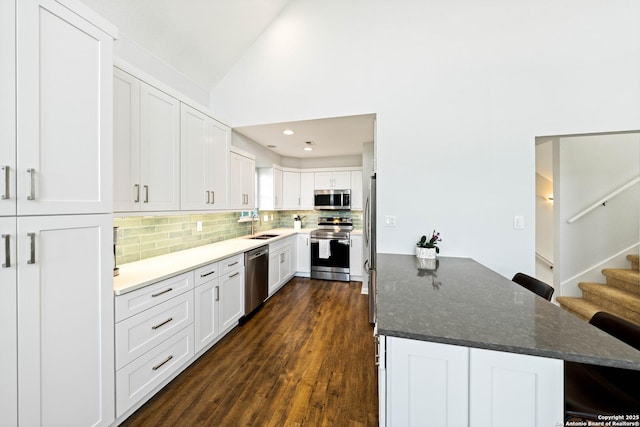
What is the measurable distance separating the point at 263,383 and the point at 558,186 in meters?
4.09

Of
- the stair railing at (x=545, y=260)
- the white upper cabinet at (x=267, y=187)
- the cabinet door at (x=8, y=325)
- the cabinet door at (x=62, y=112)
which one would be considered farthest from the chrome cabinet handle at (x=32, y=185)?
the stair railing at (x=545, y=260)

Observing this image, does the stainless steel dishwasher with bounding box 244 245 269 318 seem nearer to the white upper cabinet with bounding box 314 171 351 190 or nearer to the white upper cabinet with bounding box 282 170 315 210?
the white upper cabinet with bounding box 282 170 315 210

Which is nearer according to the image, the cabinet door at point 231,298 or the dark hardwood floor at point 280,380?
the dark hardwood floor at point 280,380

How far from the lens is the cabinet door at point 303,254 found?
15.0 ft

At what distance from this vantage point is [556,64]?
2.20 m

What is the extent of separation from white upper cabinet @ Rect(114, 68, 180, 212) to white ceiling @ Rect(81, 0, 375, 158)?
650 millimetres

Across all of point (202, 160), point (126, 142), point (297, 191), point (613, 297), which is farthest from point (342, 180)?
point (613, 297)

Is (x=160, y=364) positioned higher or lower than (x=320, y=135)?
lower

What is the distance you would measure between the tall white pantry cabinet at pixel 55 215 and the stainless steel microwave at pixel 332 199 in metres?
3.59

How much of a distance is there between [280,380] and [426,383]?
1.37 meters

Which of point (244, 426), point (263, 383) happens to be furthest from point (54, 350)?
point (263, 383)

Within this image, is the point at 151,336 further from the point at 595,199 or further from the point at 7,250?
the point at 595,199

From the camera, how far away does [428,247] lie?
2.35 metres

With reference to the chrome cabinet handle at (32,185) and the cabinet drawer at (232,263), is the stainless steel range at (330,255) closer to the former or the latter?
the cabinet drawer at (232,263)
